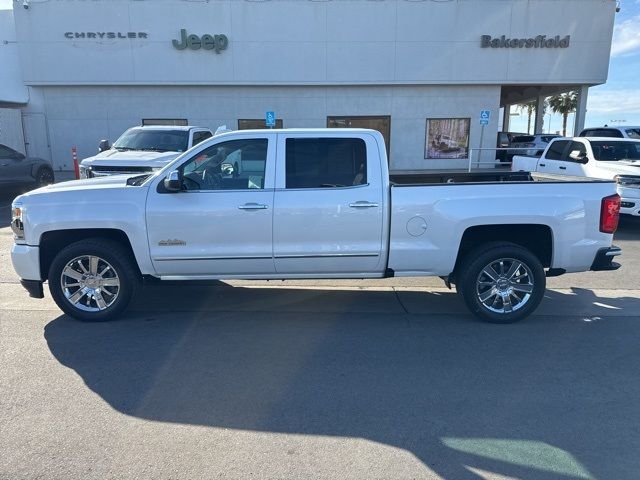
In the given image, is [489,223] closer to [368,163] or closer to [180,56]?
[368,163]

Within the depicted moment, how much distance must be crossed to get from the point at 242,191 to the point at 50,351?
230 cm

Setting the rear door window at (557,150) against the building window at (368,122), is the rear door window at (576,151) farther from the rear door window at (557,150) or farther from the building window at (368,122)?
the building window at (368,122)

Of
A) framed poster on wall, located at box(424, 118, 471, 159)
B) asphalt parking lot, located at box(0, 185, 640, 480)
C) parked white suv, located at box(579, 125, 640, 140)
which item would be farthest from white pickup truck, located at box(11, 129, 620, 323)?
framed poster on wall, located at box(424, 118, 471, 159)

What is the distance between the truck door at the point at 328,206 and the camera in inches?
188

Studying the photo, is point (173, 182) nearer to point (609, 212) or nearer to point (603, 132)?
point (609, 212)

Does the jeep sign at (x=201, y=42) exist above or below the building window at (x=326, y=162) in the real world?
above

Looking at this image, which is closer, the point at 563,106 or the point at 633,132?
the point at 633,132

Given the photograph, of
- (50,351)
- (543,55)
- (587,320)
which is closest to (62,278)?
(50,351)

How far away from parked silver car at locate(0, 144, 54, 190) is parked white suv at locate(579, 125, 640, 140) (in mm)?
16256

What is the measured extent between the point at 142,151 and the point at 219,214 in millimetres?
6484

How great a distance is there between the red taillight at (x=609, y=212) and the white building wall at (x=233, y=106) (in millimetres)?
16992

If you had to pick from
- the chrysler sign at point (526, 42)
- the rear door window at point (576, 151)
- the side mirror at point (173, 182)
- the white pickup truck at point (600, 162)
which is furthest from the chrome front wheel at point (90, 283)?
the chrysler sign at point (526, 42)

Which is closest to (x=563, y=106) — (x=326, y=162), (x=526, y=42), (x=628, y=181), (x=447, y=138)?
(x=526, y=42)

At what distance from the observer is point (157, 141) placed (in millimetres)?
10688
